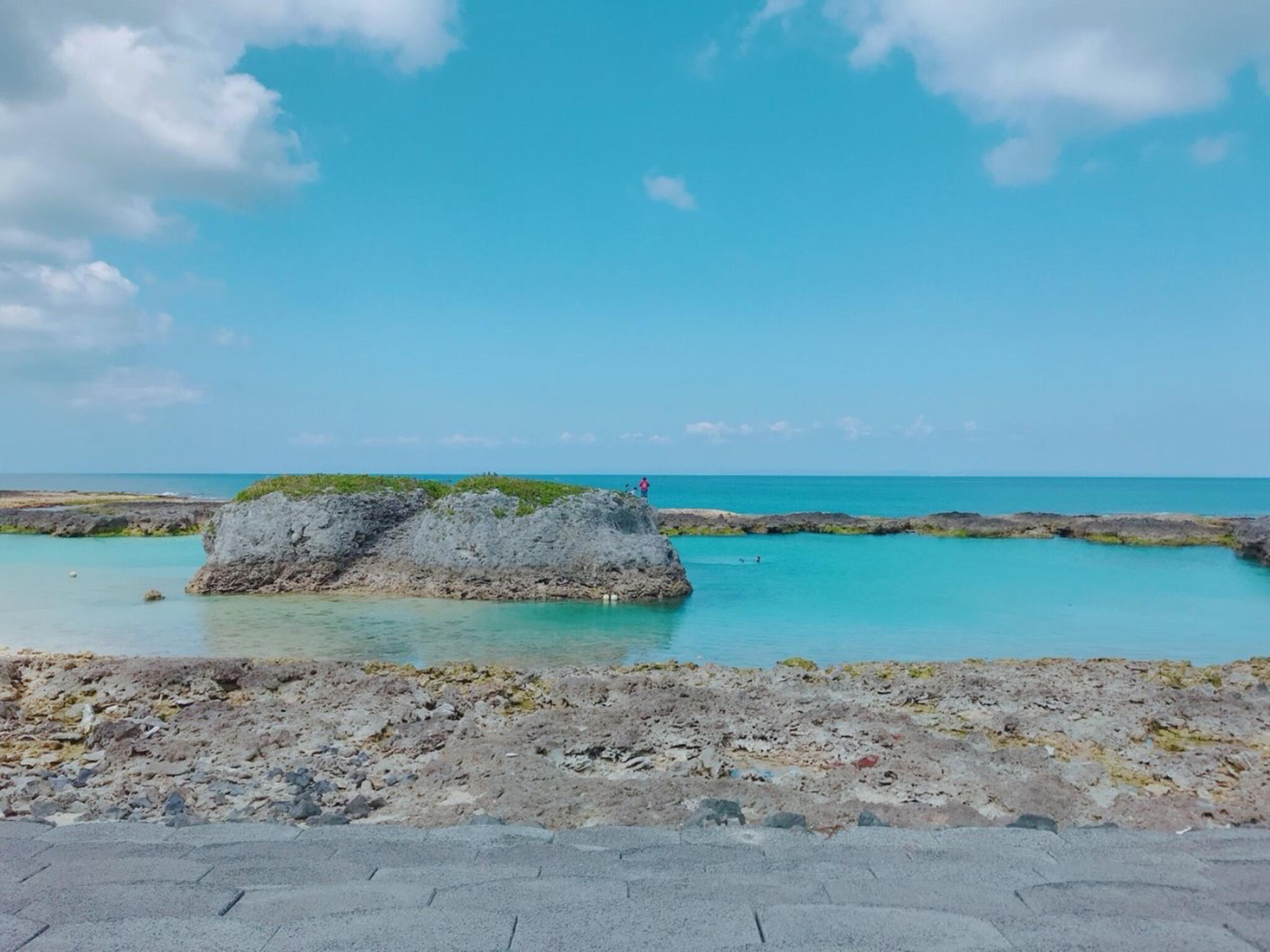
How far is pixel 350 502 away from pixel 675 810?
73.8ft

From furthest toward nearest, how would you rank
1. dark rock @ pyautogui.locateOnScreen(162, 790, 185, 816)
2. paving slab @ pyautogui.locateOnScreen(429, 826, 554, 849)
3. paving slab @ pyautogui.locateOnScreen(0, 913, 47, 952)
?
dark rock @ pyautogui.locateOnScreen(162, 790, 185, 816) < paving slab @ pyautogui.locateOnScreen(429, 826, 554, 849) < paving slab @ pyautogui.locateOnScreen(0, 913, 47, 952)

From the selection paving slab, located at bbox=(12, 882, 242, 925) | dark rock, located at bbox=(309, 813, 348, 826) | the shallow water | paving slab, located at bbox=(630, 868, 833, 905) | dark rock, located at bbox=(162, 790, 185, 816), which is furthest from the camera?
the shallow water

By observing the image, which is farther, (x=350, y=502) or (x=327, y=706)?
(x=350, y=502)

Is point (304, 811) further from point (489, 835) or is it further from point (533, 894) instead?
point (533, 894)

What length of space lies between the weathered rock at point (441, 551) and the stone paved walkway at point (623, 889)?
782 inches

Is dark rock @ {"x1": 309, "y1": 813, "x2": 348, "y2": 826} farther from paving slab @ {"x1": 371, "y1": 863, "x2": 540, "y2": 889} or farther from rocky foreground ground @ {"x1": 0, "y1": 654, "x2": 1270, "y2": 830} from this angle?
paving slab @ {"x1": 371, "y1": 863, "x2": 540, "y2": 889}

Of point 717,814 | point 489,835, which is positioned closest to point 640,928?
point 489,835

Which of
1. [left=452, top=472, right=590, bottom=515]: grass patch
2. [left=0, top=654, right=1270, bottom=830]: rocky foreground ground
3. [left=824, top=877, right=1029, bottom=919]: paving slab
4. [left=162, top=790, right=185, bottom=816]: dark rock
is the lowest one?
[left=0, top=654, right=1270, bottom=830]: rocky foreground ground

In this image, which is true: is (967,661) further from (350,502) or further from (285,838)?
(350,502)

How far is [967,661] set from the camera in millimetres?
16781

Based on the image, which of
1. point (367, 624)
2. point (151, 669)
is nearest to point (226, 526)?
point (367, 624)

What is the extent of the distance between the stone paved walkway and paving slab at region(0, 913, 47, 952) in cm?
1

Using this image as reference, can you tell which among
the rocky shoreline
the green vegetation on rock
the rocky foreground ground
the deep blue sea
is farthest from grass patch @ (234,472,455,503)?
the rocky shoreline

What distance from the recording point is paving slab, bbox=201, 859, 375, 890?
223 inches
